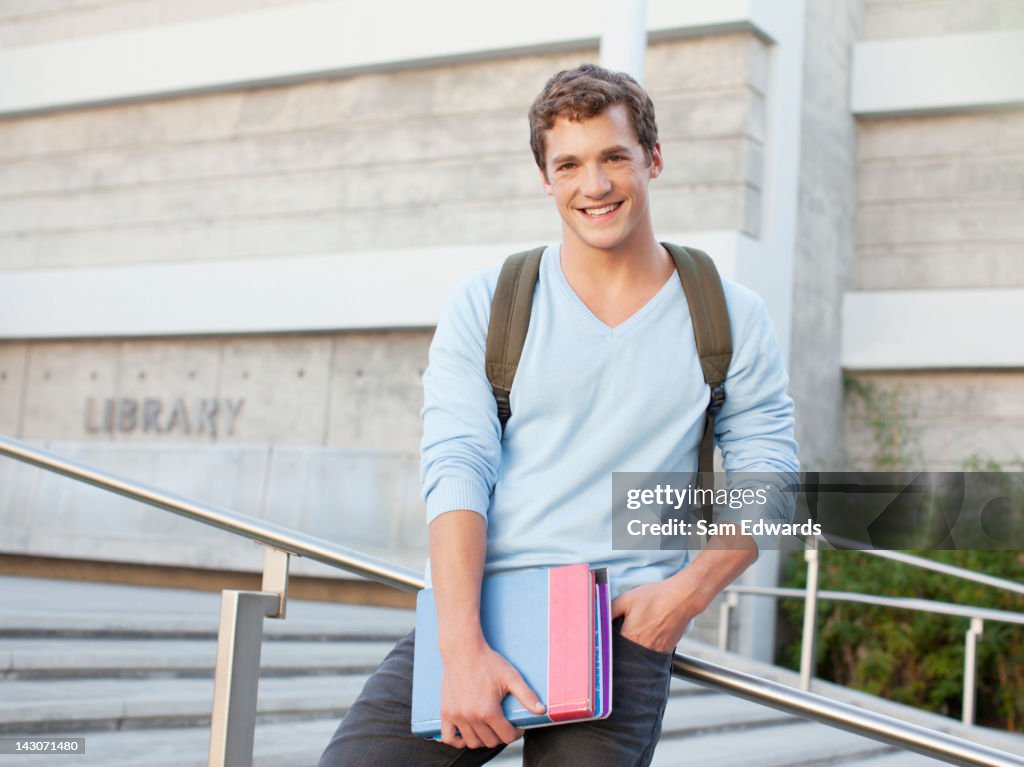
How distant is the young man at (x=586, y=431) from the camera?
5.84ft

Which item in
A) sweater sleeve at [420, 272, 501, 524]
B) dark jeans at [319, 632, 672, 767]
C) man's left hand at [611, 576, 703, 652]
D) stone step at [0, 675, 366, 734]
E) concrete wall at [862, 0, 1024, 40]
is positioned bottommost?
stone step at [0, 675, 366, 734]

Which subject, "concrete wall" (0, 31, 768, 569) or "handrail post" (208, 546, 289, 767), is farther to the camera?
"concrete wall" (0, 31, 768, 569)

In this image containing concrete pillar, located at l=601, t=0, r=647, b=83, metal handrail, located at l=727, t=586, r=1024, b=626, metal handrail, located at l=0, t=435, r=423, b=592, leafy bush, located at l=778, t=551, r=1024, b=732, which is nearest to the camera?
metal handrail, located at l=0, t=435, r=423, b=592

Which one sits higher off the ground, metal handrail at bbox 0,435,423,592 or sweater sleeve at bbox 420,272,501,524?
sweater sleeve at bbox 420,272,501,524

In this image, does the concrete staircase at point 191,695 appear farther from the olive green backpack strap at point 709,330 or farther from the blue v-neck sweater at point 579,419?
the olive green backpack strap at point 709,330

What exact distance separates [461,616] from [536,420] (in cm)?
33

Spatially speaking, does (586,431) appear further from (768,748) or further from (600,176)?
(768,748)

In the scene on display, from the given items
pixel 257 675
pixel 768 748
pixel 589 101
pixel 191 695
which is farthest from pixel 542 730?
pixel 768 748

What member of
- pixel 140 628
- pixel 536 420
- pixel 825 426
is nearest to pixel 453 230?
pixel 825 426

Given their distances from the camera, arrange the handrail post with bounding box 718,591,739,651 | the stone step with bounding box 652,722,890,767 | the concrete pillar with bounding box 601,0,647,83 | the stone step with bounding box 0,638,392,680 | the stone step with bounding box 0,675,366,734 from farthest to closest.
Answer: the handrail post with bounding box 718,591,739,651, the concrete pillar with bounding box 601,0,647,83, the stone step with bounding box 652,722,890,767, the stone step with bounding box 0,638,392,680, the stone step with bounding box 0,675,366,734

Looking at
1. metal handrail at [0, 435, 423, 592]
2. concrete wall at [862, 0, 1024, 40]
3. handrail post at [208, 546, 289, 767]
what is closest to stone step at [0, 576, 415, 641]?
metal handrail at [0, 435, 423, 592]

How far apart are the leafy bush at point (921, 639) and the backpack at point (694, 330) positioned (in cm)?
646

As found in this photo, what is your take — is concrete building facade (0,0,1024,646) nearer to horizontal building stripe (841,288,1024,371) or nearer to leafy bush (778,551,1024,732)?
horizontal building stripe (841,288,1024,371)

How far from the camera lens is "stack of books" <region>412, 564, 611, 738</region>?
5.54 feet
